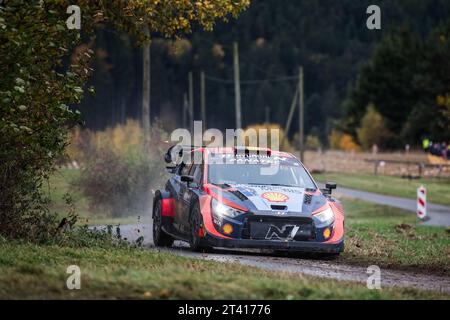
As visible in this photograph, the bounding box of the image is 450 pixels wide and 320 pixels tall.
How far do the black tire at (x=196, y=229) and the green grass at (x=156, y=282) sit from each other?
298 cm

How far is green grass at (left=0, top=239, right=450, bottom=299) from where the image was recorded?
9.32 metres

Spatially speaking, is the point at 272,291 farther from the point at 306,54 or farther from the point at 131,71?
the point at 306,54

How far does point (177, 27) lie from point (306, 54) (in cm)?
18422

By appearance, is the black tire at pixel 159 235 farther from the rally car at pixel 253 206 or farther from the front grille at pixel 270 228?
the front grille at pixel 270 228

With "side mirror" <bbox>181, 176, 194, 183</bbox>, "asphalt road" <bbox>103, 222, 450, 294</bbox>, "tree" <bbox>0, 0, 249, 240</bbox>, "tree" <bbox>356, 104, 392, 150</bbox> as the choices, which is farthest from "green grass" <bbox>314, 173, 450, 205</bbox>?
"tree" <bbox>356, 104, 392, 150</bbox>

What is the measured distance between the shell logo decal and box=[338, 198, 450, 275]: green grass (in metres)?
1.45

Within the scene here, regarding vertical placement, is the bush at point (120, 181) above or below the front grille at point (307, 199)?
below

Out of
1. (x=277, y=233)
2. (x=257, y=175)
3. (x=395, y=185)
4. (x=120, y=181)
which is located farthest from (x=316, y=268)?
(x=395, y=185)

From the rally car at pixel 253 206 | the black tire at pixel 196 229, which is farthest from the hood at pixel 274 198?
the black tire at pixel 196 229

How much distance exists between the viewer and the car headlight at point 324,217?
1512 centimetres

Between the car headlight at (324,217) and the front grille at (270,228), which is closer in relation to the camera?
the front grille at (270,228)

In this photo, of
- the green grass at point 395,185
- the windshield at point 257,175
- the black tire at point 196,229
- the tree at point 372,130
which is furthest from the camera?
the tree at point 372,130

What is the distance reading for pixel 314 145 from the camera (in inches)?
5266

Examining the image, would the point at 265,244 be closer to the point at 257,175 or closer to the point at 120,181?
the point at 257,175
